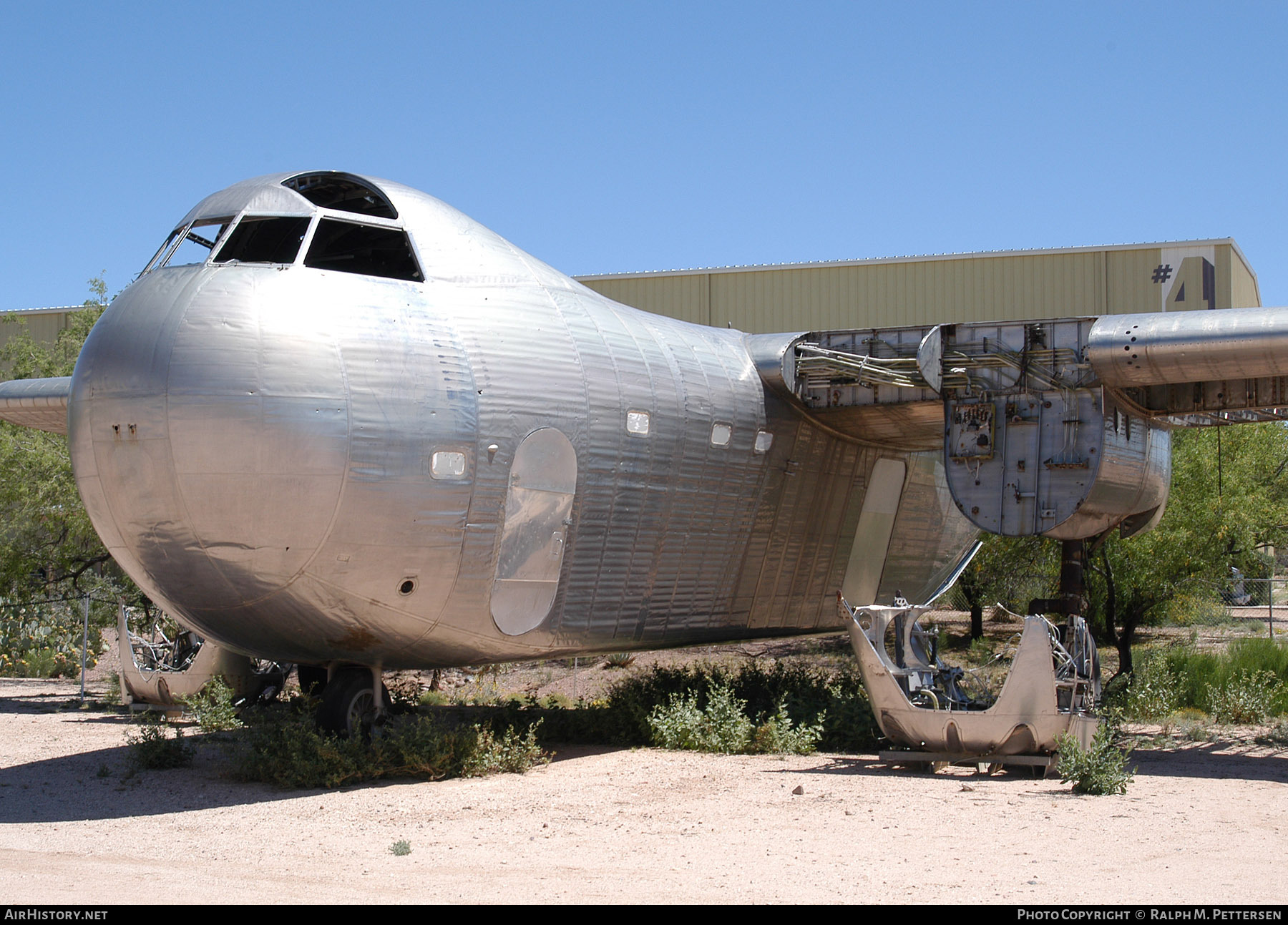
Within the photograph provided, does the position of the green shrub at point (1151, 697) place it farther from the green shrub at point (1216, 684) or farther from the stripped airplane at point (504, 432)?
the stripped airplane at point (504, 432)

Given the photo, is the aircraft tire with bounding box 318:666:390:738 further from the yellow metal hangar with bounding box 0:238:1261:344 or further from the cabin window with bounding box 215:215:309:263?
the yellow metal hangar with bounding box 0:238:1261:344

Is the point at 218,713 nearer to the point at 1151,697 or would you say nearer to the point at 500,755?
the point at 500,755

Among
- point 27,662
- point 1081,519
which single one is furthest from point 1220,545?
point 27,662

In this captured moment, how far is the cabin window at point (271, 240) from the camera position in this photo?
12336 mm

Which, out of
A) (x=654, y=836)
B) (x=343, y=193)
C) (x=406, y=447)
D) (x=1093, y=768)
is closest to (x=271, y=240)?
(x=343, y=193)

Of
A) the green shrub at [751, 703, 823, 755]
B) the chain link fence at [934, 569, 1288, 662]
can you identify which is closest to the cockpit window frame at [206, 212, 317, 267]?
the green shrub at [751, 703, 823, 755]

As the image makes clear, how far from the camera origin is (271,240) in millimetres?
12562

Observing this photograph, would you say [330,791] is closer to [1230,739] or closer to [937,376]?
[937,376]

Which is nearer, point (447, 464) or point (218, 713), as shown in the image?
point (447, 464)

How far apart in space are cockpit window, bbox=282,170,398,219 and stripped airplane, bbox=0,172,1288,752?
30 millimetres

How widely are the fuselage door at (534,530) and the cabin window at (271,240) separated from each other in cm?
320

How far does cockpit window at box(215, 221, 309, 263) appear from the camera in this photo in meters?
Answer: 12.3

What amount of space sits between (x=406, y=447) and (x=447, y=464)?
0.47 metres

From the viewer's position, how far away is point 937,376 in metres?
14.1
